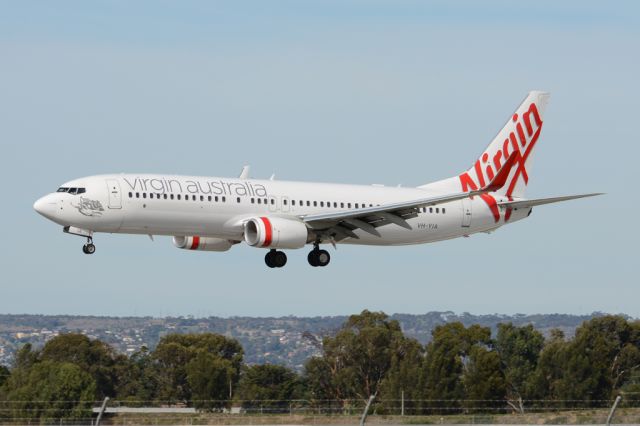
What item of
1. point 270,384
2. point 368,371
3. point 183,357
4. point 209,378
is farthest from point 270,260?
point 183,357

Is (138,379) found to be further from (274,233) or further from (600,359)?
(274,233)

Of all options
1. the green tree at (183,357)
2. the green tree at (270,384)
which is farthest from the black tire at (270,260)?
the green tree at (270,384)

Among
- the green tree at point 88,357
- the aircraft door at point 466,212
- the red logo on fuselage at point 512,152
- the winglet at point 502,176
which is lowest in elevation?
the green tree at point 88,357

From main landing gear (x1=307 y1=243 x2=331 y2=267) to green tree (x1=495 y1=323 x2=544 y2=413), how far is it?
50.5 meters

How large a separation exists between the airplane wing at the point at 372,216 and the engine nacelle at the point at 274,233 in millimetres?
1151

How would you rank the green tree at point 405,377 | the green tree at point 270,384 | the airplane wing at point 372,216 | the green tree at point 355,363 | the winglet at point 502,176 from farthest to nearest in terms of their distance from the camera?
the green tree at point 355,363, the green tree at point 270,384, the green tree at point 405,377, the airplane wing at point 372,216, the winglet at point 502,176

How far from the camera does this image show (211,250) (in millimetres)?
71062

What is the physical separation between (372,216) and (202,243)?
919 centimetres

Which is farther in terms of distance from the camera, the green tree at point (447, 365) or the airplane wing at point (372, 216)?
the green tree at point (447, 365)

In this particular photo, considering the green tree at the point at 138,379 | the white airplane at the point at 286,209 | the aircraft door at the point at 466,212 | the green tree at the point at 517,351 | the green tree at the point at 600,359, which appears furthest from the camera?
the green tree at the point at 138,379

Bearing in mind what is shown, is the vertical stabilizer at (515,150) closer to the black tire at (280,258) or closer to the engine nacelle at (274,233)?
the black tire at (280,258)

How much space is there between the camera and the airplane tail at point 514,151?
7619cm

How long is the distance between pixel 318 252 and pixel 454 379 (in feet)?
149

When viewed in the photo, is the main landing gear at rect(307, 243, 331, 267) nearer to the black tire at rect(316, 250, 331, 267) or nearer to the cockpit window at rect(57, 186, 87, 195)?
the black tire at rect(316, 250, 331, 267)
